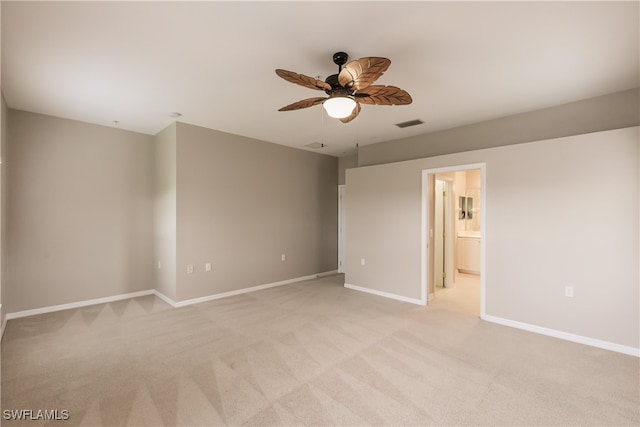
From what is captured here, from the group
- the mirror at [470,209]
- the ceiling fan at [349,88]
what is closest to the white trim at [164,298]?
the ceiling fan at [349,88]

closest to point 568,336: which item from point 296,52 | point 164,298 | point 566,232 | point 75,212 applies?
point 566,232

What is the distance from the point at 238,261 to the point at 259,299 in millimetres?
792

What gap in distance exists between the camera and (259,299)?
4824 mm

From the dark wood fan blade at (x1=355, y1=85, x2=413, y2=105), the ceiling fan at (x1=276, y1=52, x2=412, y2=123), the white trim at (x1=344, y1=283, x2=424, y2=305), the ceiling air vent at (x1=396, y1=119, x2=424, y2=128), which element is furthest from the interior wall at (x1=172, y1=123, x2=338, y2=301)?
the dark wood fan blade at (x1=355, y1=85, x2=413, y2=105)

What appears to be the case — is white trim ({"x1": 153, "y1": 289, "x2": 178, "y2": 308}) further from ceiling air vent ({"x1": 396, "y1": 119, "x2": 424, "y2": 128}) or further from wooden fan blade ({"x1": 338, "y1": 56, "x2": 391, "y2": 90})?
ceiling air vent ({"x1": 396, "y1": 119, "x2": 424, "y2": 128})

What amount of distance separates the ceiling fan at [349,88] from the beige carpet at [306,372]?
2.25 meters

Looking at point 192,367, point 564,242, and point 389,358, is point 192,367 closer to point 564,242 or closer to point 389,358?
point 389,358

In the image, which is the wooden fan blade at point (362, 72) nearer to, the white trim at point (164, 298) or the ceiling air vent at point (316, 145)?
the ceiling air vent at point (316, 145)

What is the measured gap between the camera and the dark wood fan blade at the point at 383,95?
238 centimetres

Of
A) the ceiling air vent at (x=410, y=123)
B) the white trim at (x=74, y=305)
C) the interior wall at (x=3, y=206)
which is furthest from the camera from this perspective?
the ceiling air vent at (x=410, y=123)

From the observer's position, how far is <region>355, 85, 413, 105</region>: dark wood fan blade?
93.7 inches

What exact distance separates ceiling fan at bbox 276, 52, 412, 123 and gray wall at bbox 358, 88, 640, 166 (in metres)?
2.35

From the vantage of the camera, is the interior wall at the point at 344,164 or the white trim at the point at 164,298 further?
the interior wall at the point at 344,164

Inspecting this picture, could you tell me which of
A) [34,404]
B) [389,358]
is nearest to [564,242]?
[389,358]
